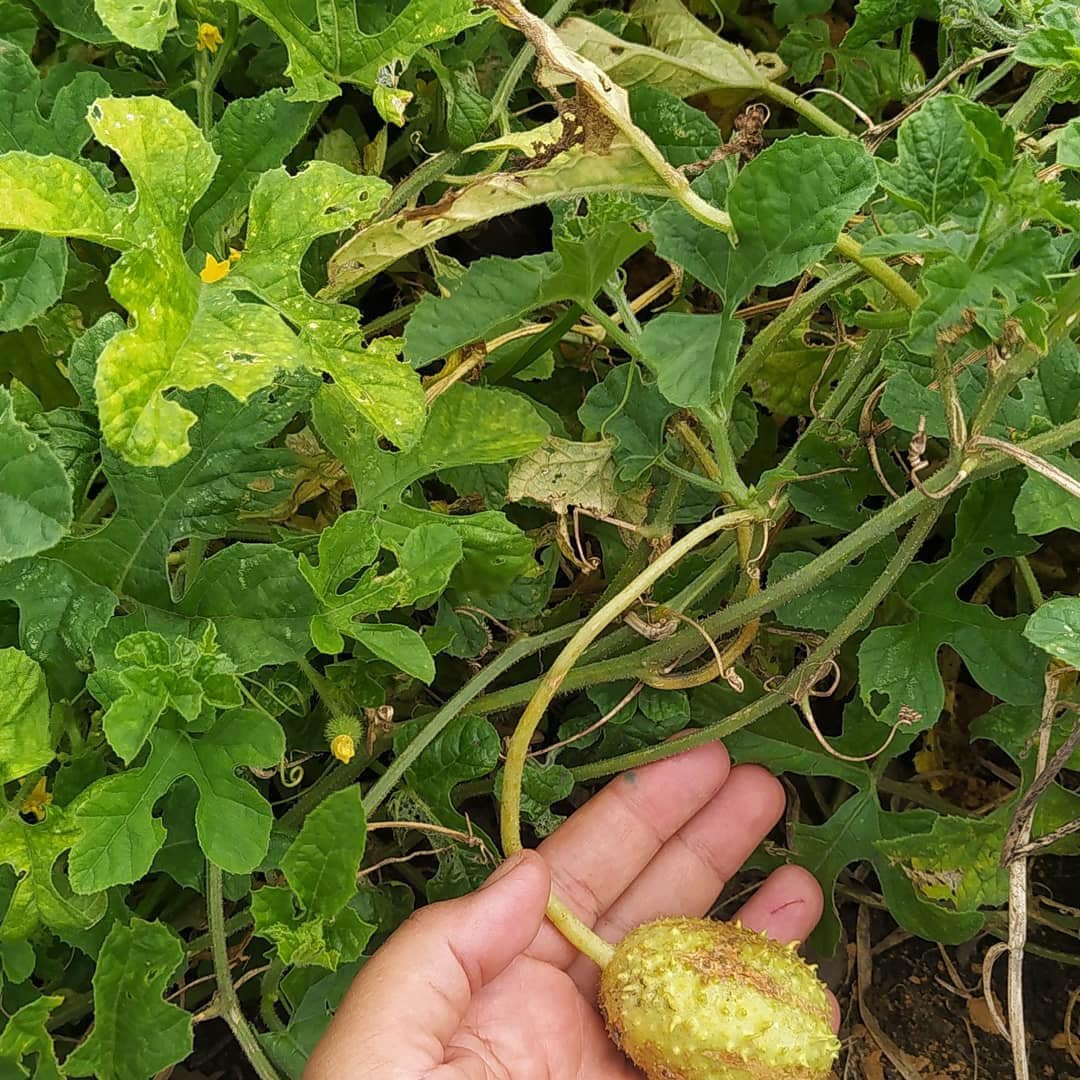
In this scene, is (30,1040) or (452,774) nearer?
(30,1040)

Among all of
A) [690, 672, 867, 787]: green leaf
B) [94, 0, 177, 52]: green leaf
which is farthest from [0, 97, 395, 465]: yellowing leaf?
[690, 672, 867, 787]: green leaf

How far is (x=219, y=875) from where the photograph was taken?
4.46 ft

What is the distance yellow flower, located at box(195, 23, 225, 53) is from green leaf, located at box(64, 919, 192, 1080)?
1.10 metres

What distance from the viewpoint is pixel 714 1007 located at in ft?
4.48

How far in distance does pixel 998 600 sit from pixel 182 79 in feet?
5.34

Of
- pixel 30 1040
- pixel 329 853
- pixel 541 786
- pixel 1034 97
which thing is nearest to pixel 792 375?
pixel 1034 97

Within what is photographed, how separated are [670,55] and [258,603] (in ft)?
3.30

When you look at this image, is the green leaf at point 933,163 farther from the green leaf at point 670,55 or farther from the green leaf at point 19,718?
the green leaf at point 19,718

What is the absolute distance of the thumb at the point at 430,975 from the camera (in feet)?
4.17

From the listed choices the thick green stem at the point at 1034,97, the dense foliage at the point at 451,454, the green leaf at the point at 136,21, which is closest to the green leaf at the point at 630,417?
the dense foliage at the point at 451,454

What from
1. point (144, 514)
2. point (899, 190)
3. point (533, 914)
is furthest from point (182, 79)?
point (533, 914)

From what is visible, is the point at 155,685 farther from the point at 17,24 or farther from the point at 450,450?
the point at 17,24

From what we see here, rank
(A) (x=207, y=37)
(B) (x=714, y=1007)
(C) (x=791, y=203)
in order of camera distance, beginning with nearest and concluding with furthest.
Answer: (C) (x=791, y=203)
(B) (x=714, y=1007)
(A) (x=207, y=37)

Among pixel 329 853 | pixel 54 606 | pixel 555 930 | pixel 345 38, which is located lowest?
pixel 555 930
